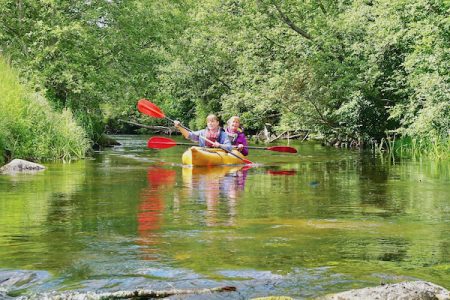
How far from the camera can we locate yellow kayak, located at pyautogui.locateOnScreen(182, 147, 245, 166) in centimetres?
1553

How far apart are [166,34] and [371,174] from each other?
49.3ft

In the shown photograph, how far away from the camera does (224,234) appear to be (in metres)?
6.27

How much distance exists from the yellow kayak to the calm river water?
11.1 feet

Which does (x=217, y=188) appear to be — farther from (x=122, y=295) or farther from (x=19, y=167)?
(x=122, y=295)

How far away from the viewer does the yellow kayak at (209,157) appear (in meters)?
15.5

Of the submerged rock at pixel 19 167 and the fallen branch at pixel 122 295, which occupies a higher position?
the submerged rock at pixel 19 167

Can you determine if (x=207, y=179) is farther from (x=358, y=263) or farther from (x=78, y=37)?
(x=78, y=37)

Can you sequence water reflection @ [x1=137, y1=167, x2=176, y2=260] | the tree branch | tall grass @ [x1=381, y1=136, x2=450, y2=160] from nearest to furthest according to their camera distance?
water reflection @ [x1=137, y1=167, x2=176, y2=260], tall grass @ [x1=381, y1=136, x2=450, y2=160], the tree branch

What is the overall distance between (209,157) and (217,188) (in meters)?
5.08

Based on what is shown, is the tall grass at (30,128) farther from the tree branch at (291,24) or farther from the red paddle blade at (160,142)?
the tree branch at (291,24)

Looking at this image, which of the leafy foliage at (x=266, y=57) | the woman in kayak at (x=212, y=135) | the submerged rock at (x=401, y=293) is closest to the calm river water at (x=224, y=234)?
the submerged rock at (x=401, y=293)

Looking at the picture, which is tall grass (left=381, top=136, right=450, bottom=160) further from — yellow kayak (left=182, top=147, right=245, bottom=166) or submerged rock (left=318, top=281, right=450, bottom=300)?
submerged rock (left=318, top=281, right=450, bottom=300)

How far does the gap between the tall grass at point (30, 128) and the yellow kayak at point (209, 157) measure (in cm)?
357

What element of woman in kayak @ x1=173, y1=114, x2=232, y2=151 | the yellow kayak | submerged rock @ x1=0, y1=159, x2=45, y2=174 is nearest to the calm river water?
submerged rock @ x1=0, y1=159, x2=45, y2=174
